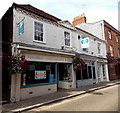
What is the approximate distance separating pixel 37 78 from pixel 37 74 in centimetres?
31

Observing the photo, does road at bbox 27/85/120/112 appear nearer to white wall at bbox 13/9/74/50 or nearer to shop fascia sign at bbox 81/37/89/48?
white wall at bbox 13/9/74/50

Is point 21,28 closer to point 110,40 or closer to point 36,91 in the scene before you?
point 36,91

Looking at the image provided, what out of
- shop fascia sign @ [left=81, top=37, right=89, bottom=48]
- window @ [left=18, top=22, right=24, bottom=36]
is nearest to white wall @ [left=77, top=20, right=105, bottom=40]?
shop fascia sign @ [left=81, top=37, right=89, bottom=48]

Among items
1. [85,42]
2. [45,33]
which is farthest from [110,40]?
[45,33]

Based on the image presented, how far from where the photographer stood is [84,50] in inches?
526

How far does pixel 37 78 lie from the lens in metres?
8.30

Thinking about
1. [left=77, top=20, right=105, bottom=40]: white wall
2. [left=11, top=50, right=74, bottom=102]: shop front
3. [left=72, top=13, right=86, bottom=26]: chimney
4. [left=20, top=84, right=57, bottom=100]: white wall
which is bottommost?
[left=20, top=84, right=57, bottom=100]: white wall

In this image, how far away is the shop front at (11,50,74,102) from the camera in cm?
697

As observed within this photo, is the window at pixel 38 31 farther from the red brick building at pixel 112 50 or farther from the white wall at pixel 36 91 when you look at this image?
the red brick building at pixel 112 50

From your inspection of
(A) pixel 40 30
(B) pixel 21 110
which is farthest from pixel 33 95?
(A) pixel 40 30

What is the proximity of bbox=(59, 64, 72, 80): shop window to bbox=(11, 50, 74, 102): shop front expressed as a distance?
581 millimetres

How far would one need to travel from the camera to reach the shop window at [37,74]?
25.3 feet

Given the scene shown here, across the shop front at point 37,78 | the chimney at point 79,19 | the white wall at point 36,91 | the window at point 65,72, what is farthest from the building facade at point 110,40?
the white wall at point 36,91

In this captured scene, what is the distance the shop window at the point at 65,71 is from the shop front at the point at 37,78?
58cm
